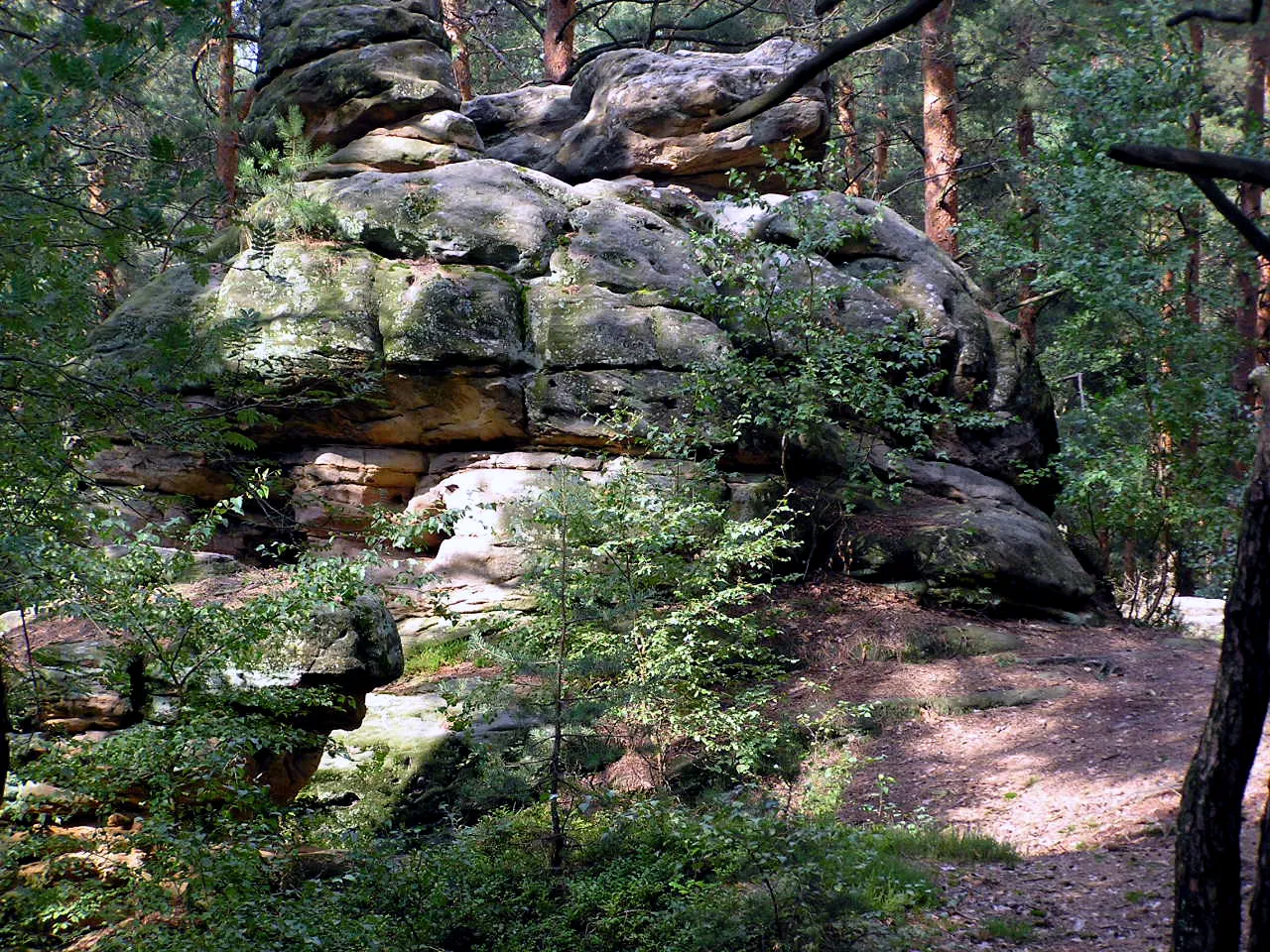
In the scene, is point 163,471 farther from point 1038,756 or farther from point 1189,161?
point 1189,161

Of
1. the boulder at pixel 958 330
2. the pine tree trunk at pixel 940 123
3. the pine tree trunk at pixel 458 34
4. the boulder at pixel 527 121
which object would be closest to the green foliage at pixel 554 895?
the boulder at pixel 958 330

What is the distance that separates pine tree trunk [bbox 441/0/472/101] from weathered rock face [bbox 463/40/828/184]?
3957 millimetres

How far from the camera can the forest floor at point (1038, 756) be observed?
17.7ft

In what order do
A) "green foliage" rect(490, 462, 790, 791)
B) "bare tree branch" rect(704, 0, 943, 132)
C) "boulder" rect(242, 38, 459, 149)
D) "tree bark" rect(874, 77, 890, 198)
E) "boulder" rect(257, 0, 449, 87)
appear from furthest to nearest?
1. "tree bark" rect(874, 77, 890, 198)
2. "boulder" rect(257, 0, 449, 87)
3. "boulder" rect(242, 38, 459, 149)
4. "green foliage" rect(490, 462, 790, 791)
5. "bare tree branch" rect(704, 0, 943, 132)

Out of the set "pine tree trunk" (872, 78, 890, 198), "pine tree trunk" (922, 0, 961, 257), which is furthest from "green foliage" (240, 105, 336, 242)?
"pine tree trunk" (872, 78, 890, 198)

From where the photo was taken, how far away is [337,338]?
34.0 ft

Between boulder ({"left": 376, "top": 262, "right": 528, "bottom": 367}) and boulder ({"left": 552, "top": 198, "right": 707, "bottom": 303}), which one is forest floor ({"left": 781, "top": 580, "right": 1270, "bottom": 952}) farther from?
boulder ({"left": 376, "top": 262, "right": 528, "bottom": 367})

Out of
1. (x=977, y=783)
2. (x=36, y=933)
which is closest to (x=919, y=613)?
(x=977, y=783)

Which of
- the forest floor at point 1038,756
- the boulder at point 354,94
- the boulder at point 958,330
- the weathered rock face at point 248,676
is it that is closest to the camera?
the weathered rock face at point 248,676

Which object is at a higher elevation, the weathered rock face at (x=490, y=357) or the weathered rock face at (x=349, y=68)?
the weathered rock face at (x=349, y=68)

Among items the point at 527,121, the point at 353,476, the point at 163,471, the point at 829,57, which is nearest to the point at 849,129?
the point at 527,121

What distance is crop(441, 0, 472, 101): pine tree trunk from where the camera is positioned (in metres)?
17.7

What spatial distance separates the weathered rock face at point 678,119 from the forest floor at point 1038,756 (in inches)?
265

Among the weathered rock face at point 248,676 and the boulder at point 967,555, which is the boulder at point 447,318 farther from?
the boulder at point 967,555
